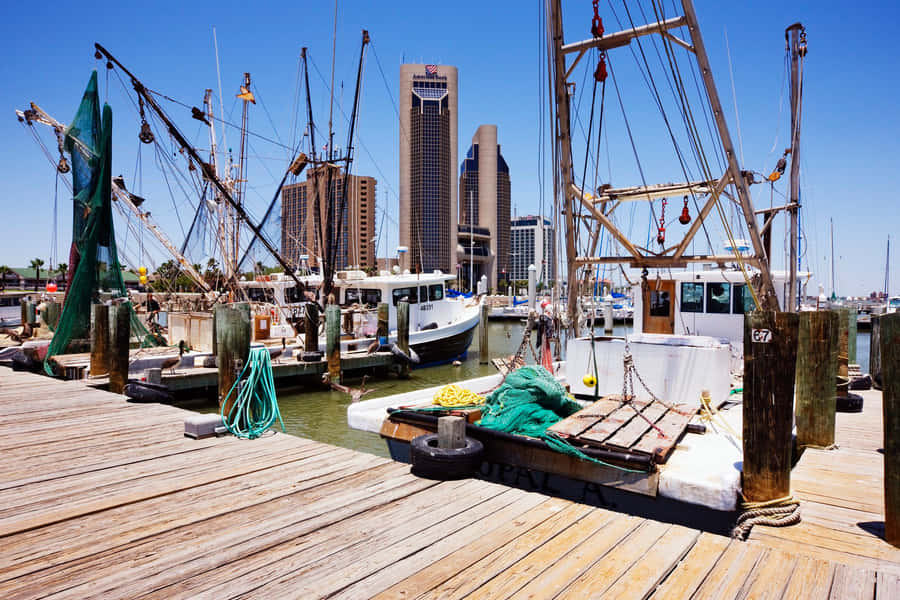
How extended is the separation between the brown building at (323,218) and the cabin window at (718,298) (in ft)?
44.2

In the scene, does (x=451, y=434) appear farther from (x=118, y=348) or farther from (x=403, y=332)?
(x=403, y=332)

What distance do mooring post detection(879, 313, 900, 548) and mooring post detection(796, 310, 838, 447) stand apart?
9.80ft

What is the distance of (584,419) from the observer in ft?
A: 22.1

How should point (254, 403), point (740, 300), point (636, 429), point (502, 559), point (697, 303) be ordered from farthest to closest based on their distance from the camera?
point (697, 303)
point (740, 300)
point (254, 403)
point (636, 429)
point (502, 559)

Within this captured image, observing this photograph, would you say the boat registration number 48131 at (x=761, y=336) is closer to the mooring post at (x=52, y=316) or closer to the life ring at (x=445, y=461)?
the life ring at (x=445, y=461)

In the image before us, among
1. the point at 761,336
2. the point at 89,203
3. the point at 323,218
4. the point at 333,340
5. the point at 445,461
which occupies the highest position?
the point at 323,218

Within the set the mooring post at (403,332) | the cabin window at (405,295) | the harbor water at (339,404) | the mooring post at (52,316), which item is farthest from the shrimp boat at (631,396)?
the mooring post at (52,316)

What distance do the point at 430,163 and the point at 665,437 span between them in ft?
422

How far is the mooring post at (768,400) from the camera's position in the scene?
4.91m

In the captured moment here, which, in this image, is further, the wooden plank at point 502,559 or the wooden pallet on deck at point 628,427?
the wooden pallet on deck at point 628,427

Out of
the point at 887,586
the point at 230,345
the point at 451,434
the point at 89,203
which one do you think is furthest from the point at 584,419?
the point at 89,203

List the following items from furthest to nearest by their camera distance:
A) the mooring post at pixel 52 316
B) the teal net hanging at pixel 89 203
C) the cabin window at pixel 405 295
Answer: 1. the cabin window at pixel 405 295
2. the mooring post at pixel 52 316
3. the teal net hanging at pixel 89 203

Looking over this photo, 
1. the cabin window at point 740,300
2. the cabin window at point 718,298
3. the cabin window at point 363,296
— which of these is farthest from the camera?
the cabin window at point 363,296

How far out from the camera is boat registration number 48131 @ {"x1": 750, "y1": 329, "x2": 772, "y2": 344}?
16.3 feet
